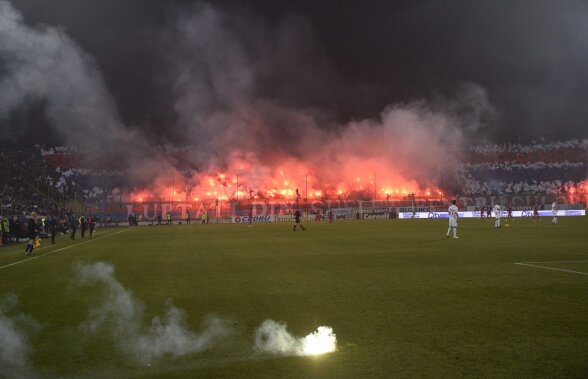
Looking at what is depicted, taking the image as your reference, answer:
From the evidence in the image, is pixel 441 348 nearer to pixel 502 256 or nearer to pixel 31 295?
pixel 31 295

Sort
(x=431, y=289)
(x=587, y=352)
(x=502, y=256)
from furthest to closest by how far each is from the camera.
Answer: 1. (x=502, y=256)
2. (x=431, y=289)
3. (x=587, y=352)

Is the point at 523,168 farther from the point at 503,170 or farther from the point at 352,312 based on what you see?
the point at 352,312

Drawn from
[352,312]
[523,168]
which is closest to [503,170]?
[523,168]

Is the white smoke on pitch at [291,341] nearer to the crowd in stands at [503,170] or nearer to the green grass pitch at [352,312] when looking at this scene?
the green grass pitch at [352,312]

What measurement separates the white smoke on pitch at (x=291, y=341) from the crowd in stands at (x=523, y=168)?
11946 cm

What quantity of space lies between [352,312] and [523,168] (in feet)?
442

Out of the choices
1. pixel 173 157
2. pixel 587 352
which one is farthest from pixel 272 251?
pixel 173 157

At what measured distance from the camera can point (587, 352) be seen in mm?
5246

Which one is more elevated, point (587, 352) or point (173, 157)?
point (173, 157)

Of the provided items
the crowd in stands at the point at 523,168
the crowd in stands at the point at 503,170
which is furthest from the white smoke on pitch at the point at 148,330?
the crowd in stands at the point at 523,168

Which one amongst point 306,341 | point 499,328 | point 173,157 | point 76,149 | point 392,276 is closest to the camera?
point 306,341

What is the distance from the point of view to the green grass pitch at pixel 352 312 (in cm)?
500

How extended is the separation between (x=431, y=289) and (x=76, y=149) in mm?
90286

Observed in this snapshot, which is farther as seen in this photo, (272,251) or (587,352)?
(272,251)
